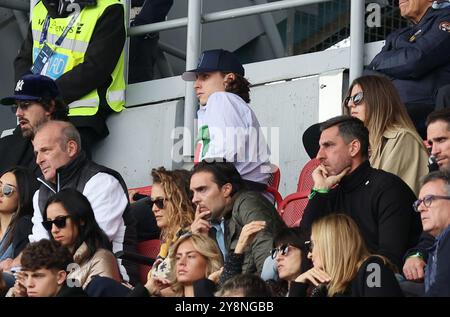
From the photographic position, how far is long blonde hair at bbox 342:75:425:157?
8461mm

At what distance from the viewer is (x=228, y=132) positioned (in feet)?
29.5

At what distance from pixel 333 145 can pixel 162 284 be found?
3.86 ft

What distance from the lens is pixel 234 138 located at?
8.98 metres

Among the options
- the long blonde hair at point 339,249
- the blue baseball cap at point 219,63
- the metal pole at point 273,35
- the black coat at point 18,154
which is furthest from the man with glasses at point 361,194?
the metal pole at point 273,35

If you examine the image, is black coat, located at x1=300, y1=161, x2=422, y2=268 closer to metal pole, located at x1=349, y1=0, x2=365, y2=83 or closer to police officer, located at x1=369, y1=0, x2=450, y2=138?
police officer, located at x1=369, y1=0, x2=450, y2=138

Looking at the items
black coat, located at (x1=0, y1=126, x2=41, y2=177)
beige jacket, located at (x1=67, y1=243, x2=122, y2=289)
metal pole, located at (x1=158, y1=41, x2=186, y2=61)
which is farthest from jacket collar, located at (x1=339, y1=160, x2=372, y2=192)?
metal pole, located at (x1=158, y1=41, x2=186, y2=61)

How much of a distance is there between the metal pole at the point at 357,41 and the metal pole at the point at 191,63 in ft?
4.14

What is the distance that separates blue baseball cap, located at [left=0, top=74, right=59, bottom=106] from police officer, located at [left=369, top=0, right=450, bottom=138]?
7.39 ft

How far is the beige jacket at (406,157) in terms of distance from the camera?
8.30 m

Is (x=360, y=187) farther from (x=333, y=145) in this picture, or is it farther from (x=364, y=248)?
(x=364, y=248)

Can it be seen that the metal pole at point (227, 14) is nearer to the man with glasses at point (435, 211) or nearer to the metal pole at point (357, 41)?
the metal pole at point (357, 41)

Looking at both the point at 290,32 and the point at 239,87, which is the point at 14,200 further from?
the point at 290,32

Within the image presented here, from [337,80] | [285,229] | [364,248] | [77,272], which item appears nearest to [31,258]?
[77,272]
